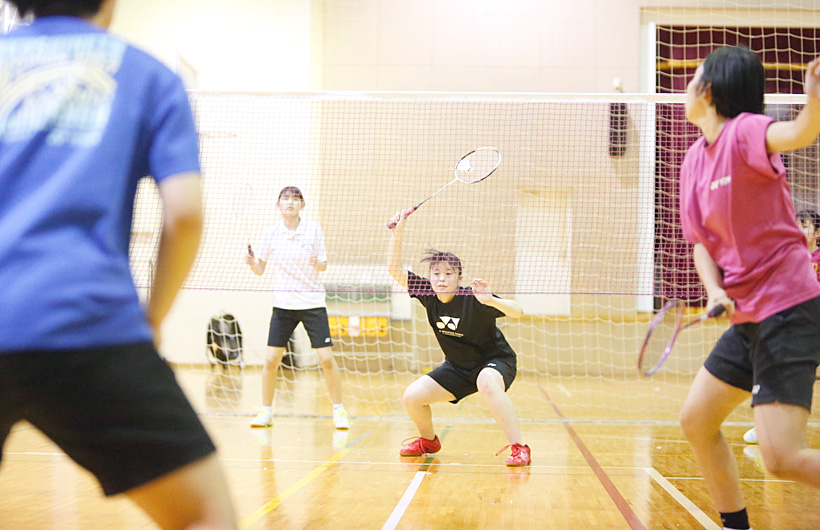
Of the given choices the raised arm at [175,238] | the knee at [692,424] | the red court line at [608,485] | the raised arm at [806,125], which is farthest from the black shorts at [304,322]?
the raised arm at [175,238]

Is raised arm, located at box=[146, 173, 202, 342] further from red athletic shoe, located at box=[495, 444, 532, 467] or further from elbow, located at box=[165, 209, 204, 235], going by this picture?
red athletic shoe, located at box=[495, 444, 532, 467]

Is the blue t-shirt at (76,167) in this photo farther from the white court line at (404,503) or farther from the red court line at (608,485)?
the red court line at (608,485)

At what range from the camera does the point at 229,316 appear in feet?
30.1

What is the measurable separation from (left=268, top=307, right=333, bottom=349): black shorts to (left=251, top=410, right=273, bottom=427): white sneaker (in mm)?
525

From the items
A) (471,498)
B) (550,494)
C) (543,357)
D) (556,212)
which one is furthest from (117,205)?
(543,357)

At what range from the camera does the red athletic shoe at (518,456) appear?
13.0ft

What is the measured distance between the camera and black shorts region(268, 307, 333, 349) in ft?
17.5

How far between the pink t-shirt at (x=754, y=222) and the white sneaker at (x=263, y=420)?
3.89 meters

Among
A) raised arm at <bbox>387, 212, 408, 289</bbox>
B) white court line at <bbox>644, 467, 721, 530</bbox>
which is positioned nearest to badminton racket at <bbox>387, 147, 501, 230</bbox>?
raised arm at <bbox>387, 212, 408, 289</bbox>

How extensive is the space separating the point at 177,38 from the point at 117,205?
30.8 ft

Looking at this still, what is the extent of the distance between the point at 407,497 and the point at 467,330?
1.21m

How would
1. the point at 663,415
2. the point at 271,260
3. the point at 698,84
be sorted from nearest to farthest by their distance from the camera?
the point at 698,84 → the point at 271,260 → the point at 663,415

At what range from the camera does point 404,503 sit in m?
3.17

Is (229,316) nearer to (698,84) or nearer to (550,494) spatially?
(550,494)
